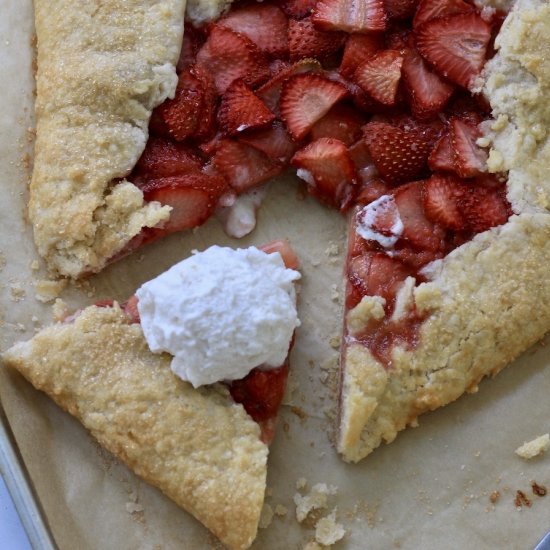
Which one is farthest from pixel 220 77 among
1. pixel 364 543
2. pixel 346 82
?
pixel 364 543

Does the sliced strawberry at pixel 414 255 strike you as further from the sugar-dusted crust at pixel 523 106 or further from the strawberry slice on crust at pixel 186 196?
the strawberry slice on crust at pixel 186 196

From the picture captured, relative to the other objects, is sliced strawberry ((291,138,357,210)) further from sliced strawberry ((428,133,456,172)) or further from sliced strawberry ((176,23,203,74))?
sliced strawberry ((176,23,203,74))

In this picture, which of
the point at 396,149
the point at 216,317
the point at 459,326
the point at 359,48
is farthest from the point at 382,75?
the point at 216,317

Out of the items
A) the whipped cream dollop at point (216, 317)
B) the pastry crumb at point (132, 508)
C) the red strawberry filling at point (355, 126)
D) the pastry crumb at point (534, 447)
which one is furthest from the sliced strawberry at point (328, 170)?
the pastry crumb at point (132, 508)

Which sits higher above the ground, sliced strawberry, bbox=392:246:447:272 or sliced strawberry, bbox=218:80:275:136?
sliced strawberry, bbox=218:80:275:136

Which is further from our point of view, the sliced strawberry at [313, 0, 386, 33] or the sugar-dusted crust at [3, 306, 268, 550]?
the sliced strawberry at [313, 0, 386, 33]

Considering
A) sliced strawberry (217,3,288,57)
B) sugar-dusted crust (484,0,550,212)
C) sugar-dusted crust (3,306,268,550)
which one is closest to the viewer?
sugar-dusted crust (3,306,268,550)

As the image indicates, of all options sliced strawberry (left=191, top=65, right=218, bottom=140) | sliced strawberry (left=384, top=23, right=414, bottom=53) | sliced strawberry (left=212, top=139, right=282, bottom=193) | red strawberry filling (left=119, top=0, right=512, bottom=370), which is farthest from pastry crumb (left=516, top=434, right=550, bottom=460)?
sliced strawberry (left=191, top=65, right=218, bottom=140)
